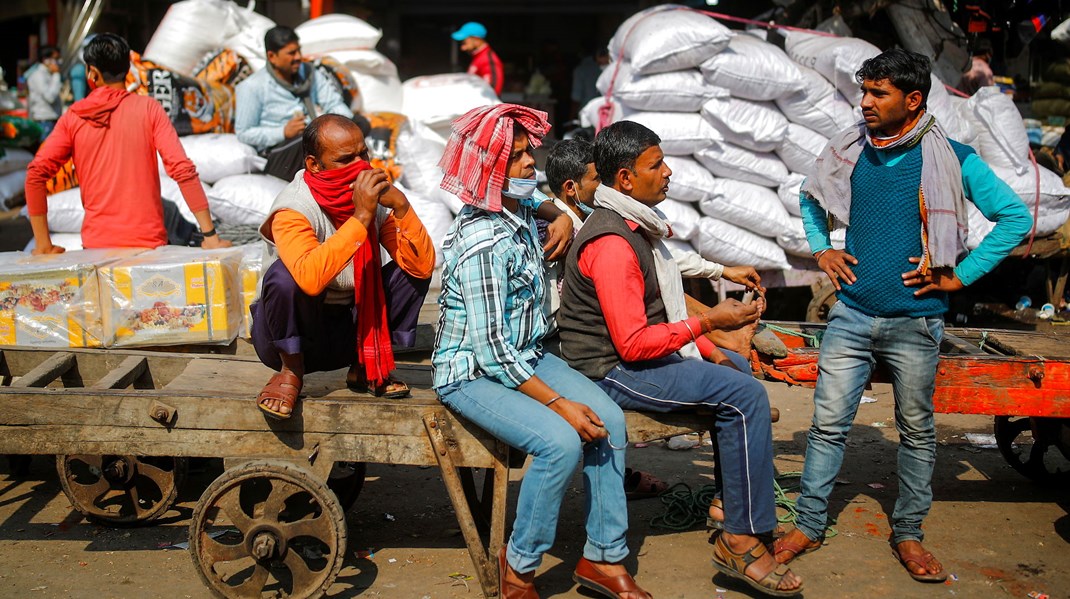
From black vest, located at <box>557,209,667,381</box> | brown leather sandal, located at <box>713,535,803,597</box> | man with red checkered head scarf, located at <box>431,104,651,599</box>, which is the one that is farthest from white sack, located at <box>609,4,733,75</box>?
brown leather sandal, located at <box>713,535,803,597</box>

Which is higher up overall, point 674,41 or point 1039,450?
point 674,41

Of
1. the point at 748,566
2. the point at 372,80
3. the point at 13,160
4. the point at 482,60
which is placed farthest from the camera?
the point at 13,160

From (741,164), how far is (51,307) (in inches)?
171

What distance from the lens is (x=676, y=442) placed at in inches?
196

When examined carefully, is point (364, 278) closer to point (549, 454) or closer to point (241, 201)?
point (549, 454)

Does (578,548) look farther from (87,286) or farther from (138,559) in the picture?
(87,286)

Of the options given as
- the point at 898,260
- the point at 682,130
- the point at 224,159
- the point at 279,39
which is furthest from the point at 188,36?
the point at 898,260

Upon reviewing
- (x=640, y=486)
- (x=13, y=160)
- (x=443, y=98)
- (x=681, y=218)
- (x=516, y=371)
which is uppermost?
(x=443, y=98)

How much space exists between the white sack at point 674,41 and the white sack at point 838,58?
2.10 feet

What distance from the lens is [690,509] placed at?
13.2 ft

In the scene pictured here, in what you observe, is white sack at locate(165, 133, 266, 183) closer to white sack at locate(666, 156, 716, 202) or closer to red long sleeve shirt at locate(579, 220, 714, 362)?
white sack at locate(666, 156, 716, 202)

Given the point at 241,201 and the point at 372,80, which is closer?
the point at 241,201

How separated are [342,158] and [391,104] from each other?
5316 mm

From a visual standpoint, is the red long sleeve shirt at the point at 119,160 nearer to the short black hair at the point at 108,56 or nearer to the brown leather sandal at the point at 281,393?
the short black hair at the point at 108,56
